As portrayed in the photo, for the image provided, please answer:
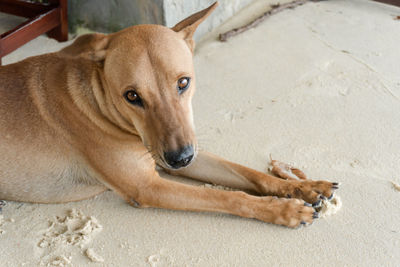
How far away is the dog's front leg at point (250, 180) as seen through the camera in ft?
8.97

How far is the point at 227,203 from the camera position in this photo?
264 cm

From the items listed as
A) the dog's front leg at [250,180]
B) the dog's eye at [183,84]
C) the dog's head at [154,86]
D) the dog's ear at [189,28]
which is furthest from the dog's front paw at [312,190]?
the dog's ear at [189,28]

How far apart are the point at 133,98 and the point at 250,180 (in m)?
0.96

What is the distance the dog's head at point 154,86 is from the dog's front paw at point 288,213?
627 millimetres

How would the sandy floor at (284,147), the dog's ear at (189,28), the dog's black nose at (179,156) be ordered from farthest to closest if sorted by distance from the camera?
the dog's ear at (189,28), the sandy floor at (284,147), the dog's black nose at (179,156)

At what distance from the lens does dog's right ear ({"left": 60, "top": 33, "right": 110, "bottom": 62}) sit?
239 cm

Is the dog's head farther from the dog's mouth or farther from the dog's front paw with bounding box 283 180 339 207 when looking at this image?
the dog's front paw with bounding box 283 180 339 207

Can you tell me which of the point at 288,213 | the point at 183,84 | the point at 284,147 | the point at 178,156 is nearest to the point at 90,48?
the point at 183,84

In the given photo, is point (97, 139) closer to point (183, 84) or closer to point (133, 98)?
point (133, 98)

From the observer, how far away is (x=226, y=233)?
2637mm

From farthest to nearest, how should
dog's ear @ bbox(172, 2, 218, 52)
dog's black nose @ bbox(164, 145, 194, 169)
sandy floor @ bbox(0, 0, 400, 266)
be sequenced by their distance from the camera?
1. dog's ear @ bbox(172, 2, 218, 52)
2. sandy floor @ bbox(0, 0, 400, 266)
3. dog's black nose @ bbox(164, 145, 194, 169)

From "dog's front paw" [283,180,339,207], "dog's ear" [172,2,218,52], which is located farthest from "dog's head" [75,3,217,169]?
"dog's front paw" [283,180,339,207]

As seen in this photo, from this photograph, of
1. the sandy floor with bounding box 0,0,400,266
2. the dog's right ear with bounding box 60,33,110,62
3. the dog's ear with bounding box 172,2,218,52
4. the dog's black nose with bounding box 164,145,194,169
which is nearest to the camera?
the dog's black nose with bounding box 164,145,194,169

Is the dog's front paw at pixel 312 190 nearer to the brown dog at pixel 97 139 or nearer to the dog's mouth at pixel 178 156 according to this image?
the brown dog at pixel 97 139
